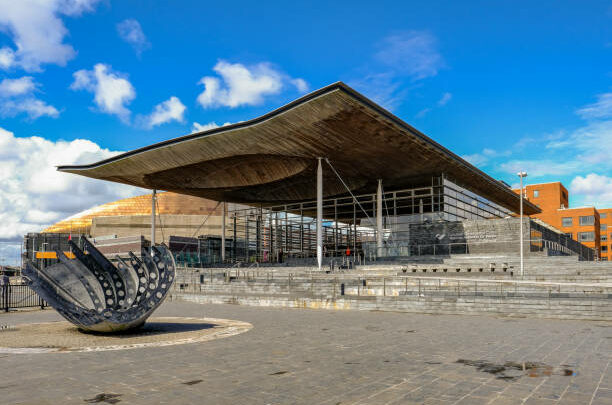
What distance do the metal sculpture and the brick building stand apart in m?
90.0

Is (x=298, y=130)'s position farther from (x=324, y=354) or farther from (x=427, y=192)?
(x=324, y=354)

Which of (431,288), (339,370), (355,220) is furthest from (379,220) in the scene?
(339,370)

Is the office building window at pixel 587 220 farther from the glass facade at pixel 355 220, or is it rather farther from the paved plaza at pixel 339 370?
the paved plaza at pixel 339 370

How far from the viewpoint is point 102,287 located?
12.6 metres

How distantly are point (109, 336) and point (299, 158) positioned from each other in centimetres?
3060

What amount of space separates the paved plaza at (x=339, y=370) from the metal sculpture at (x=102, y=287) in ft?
7.69

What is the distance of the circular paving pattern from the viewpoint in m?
10.5

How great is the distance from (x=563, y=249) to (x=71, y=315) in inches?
1381

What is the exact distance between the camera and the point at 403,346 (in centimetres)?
1002

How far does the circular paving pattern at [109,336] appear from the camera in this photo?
1052 centimetres

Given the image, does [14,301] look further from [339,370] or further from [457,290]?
[339,370]

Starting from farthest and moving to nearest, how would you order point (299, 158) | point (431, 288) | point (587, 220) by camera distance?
point (587, 220) → point (299, 158) → point (431, 288)

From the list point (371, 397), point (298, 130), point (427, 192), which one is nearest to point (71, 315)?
point (371, 397)

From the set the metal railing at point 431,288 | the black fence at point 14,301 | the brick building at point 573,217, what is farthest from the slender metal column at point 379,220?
the brick building at point 573,217
